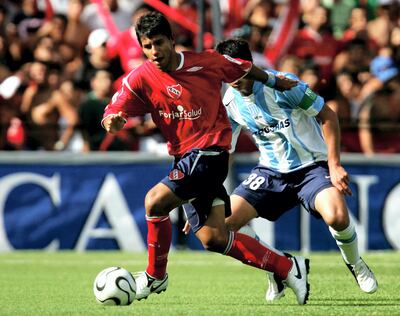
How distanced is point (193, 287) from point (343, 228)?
71.3 inches

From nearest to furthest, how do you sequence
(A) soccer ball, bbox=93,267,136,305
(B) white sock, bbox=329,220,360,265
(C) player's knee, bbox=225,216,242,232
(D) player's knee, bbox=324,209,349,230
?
(A) soccer ball, bbox=93,267,136,305, (D) player's knee, bbox=324,209,349,230, (B) white sock, bbox=329,220,360,265, (C) player's knee, bbox=225,216,242,232

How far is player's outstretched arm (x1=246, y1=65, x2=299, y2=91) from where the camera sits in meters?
7.58

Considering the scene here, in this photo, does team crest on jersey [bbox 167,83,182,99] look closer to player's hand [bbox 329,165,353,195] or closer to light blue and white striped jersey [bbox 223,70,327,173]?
light blue and white striped jersey [bbox 223,70,327,173]

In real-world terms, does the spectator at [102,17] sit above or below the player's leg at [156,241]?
below

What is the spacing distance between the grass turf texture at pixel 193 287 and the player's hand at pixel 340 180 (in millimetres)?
826

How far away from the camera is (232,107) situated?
28.1ft

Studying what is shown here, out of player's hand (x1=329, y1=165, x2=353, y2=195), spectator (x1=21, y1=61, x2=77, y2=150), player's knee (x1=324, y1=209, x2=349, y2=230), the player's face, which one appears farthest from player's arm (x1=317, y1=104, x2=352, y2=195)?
spectator (x1=21, y1=61, x2=77, y2=150)

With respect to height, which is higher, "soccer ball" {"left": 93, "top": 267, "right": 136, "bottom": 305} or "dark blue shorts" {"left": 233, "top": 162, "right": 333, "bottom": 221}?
"dark blue shorts" {"left": 233, "top": 162, "right": 333, "bottom": 221}

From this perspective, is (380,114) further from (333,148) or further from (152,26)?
(152,26)

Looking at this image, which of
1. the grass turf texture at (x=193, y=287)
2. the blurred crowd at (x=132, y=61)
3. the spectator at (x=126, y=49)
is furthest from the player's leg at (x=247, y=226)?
the spectator at (x=126, y=49)

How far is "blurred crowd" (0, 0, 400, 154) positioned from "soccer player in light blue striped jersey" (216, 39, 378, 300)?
416cm

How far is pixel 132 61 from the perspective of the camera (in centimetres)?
1412

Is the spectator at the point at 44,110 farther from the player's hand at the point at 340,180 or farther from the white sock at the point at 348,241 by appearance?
the player's hand at the point at 340,180

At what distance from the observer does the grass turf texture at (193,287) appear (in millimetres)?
7221
